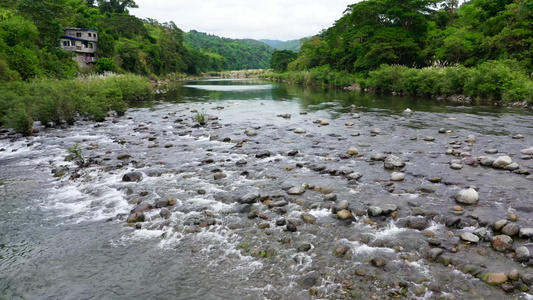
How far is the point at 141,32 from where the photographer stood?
94.2m

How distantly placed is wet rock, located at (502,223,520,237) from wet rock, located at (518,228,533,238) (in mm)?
64

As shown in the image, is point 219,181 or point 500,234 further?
point 219,181

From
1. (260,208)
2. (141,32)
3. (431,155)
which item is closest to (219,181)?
(260,208)

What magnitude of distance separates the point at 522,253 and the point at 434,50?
140 feet

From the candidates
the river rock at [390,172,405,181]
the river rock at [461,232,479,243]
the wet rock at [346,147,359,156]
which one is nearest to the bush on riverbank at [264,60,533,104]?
the wet rock at [346,147,359,156]

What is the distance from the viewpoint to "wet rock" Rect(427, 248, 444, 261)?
5697 mm

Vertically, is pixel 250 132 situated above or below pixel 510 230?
above

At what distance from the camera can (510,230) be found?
6.28 meters

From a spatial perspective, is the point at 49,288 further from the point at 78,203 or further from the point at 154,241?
the point at 78,203

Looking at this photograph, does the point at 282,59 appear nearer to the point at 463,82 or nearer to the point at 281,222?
the point at 463,82

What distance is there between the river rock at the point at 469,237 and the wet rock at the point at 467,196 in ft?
5.87

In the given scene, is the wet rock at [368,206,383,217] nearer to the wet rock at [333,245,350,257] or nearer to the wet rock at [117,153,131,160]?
the wet rock at [333,245,350,257]

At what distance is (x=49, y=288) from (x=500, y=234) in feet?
26.6

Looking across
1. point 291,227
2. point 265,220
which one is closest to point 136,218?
point 265,220
